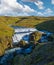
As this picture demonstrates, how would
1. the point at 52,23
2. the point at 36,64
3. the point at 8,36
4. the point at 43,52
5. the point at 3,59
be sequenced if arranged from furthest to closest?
the point at 52,23 → the point at 8,36 → the point at 3,59 → the point at 43,52 → the point at 36,64

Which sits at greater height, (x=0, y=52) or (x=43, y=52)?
(x=43, y=52)

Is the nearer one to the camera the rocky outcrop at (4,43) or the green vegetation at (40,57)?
the green vegetation at (40,57)

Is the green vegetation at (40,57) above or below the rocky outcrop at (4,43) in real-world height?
above

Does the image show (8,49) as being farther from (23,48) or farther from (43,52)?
(43,52)

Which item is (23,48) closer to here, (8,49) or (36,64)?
(8,49)

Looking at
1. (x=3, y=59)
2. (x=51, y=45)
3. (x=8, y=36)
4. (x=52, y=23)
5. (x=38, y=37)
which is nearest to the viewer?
(x=51, y=45)

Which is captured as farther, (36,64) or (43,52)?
(43,52)

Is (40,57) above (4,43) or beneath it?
above

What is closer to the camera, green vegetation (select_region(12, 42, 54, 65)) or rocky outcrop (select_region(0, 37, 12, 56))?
green vegetation (select_region(12, 42, 54, 65))

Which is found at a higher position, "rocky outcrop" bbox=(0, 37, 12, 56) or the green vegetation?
the green vegetation

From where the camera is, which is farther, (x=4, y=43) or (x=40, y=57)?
(x=4, y=43)

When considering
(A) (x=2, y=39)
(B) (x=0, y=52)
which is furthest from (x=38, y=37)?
(B) (x=0, y=52)
